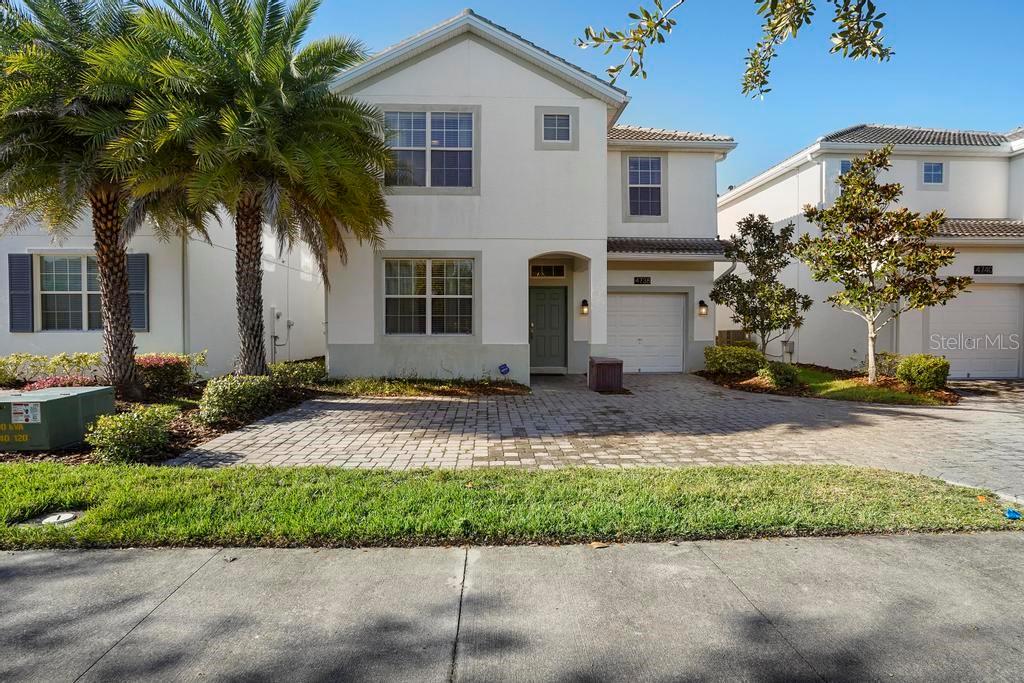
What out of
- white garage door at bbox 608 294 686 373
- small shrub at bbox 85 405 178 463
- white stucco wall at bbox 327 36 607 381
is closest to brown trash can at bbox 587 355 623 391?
white stucco wall at bbox 327 36 607 381

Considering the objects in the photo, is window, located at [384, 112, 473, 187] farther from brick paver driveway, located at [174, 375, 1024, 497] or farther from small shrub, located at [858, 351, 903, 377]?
small shrub, located at [858, 351, 903, 377]

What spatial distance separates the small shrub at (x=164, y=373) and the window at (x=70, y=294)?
107 inches

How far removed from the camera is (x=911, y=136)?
17.5 meters

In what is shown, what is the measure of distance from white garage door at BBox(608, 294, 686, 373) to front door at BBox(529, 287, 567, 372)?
143 centimetres

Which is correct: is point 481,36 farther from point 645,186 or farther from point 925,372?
point 925,372

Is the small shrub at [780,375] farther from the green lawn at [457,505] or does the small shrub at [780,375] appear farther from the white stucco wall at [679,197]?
the green lawn at [457,505]

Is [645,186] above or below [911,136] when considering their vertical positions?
below

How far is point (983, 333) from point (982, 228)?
9.67ft

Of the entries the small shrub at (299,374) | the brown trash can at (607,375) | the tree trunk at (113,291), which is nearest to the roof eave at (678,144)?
the brown trash can at (607,375)

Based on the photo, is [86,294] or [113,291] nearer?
[113,291]

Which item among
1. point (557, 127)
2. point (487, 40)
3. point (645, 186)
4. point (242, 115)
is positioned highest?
point (487, 40)

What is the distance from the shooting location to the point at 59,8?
8.96m

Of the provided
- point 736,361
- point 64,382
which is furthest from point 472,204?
point 64,382

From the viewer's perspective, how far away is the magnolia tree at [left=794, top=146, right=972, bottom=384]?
448 inches
